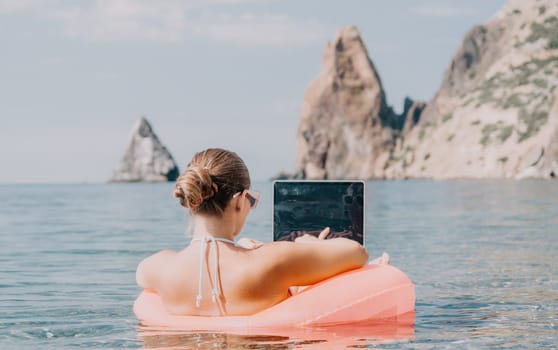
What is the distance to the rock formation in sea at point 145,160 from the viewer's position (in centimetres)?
18138

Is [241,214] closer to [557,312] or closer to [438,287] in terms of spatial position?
[557,312]

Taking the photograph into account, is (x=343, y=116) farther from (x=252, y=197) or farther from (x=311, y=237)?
(x=252, y=197)

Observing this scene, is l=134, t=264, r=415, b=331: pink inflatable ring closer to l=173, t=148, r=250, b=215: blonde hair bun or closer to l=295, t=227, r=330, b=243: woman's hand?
l=295, t=227, r=330, b=243: woman's hand

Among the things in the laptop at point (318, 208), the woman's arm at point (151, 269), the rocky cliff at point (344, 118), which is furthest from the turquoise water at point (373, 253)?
the rocky cliff at point (344, 118)

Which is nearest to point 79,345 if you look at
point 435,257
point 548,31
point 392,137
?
point 435,257

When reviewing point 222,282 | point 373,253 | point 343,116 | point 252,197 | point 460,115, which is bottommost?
point 373,253

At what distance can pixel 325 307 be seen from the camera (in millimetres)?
5895

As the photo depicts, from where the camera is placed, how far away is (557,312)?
7379mm

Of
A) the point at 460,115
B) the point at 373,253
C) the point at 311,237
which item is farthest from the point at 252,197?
the point at 460,115

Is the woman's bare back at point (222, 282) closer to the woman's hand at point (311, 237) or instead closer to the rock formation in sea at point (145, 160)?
the woman's hand at point (311, 237)

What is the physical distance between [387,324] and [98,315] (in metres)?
2.76

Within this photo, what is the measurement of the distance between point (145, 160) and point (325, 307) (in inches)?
7054

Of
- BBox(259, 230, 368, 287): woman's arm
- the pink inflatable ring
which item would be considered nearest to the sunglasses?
BBox(259, 230, 368, 287): woman's arm

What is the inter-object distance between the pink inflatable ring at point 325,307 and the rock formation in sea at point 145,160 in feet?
575
